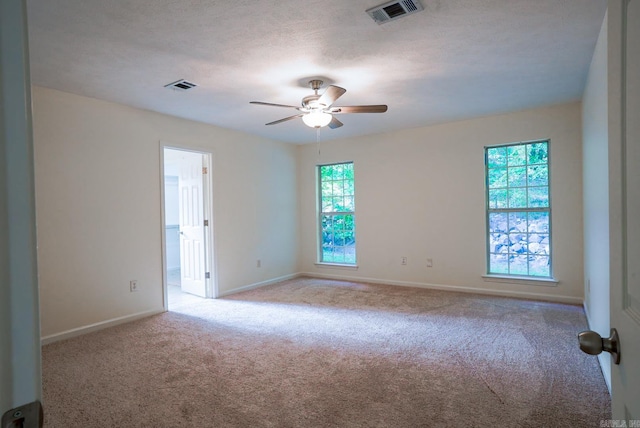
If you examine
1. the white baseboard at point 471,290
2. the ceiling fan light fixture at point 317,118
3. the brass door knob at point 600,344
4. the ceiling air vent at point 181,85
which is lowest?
the white baseboard at point 471,290

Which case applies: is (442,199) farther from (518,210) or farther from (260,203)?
(260,203)

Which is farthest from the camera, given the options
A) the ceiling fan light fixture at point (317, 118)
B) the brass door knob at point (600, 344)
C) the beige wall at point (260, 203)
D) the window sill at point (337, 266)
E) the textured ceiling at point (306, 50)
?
the window sill at point (337, 266)

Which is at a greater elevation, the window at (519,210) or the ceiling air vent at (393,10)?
the ceiling air vent at (393,10)

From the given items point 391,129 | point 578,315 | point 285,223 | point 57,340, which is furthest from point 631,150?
point 285,223

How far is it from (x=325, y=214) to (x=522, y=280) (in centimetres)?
322

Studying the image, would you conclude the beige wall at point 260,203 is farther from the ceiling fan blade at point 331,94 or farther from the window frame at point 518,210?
the ceiling fan blade at point 331,94

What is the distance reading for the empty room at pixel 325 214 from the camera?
2.89 ft

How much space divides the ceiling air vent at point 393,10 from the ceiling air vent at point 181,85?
1.90 metres

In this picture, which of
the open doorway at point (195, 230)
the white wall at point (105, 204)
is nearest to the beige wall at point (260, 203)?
the white wall at point (105, 204)

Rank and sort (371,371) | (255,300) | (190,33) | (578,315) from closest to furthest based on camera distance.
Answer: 1. (190,33)
2. (371,371)
3. (578,315)
4. (255,300)

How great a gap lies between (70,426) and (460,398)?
2316 millimetres

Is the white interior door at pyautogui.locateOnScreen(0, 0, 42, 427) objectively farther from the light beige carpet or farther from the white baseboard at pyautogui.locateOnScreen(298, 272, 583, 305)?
the white baseboard at pyautogui.locateOnScreen(298, 272, 583, 305)

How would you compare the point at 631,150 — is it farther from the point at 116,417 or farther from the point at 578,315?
the point at 578,315

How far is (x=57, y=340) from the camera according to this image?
3.34 meters
